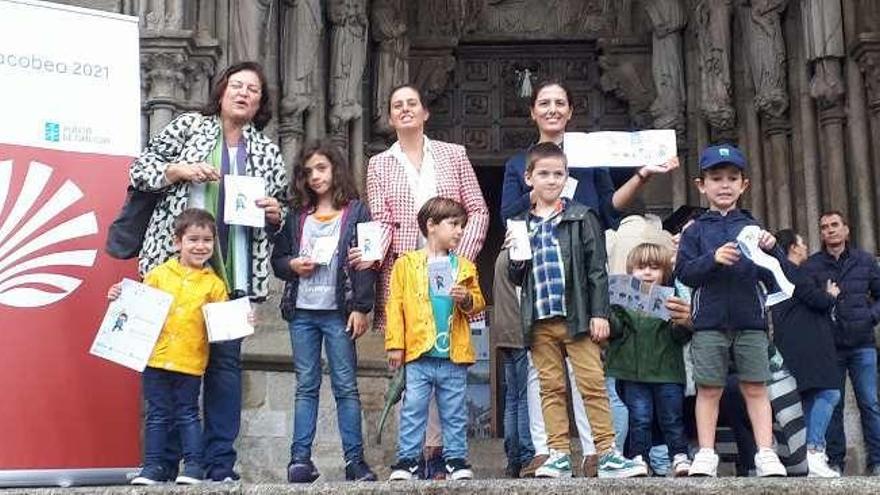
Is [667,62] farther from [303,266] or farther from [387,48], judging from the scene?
[303,266]

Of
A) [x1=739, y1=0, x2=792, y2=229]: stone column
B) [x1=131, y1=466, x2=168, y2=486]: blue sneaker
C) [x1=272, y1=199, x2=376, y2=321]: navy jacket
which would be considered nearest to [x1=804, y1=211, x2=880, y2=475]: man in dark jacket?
[x1=272, y1=199, x2=376, y2=321]: navy jacket

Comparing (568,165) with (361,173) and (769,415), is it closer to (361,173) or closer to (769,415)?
(769,415)

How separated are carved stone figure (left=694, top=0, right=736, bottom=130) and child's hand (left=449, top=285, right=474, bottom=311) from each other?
25.4ft

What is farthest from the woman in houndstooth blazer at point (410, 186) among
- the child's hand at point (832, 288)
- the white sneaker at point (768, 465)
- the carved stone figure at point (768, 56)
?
the carved stone figure at point (768, 56)

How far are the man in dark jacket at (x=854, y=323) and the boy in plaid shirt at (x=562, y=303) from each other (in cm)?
243

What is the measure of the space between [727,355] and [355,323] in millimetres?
1580

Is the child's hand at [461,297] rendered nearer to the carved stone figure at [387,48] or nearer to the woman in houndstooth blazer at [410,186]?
the woman in houndstooth blazer at [410,186]

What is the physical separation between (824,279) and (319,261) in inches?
128

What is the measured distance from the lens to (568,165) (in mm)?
5438

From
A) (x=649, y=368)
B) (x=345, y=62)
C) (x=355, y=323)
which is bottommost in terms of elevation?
(x=649, y=368)

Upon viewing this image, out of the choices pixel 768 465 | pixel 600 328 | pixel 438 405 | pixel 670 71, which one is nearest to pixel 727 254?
pixel 600 328

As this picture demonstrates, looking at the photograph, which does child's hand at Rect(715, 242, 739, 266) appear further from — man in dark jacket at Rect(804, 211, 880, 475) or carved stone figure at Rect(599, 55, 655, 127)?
carved stone figure at Rect(599, 55, 655, 127)

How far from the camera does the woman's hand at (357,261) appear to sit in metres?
5.29

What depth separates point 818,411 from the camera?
Answer: 6.48 m
